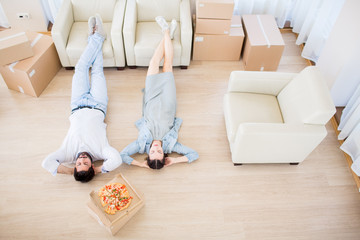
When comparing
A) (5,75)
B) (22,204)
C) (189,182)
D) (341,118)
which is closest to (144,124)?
(189,182)

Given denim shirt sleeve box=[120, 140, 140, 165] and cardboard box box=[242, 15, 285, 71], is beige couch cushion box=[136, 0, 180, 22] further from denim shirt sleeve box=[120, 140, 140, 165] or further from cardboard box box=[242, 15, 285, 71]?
denim shirt sleeve box=[120, 140, 140, 165]

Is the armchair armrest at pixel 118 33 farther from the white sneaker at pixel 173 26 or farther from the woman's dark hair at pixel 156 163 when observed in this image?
the woman's dark hair at pixel 156 163

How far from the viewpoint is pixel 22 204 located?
2.30m

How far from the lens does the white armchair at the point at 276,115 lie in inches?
84.4

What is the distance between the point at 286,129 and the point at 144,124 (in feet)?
4.18

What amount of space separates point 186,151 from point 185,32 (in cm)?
128

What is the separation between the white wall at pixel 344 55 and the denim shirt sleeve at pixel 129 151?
1.99 metres

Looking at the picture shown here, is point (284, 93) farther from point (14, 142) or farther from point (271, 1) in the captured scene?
point (14, 142)

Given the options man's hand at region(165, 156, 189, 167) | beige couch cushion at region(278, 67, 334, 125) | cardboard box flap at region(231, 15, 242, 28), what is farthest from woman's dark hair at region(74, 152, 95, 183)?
cardboard box flap at region(231, 15, 242, 28)

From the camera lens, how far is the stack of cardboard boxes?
294 cm

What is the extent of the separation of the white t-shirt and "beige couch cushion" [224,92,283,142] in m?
1.01

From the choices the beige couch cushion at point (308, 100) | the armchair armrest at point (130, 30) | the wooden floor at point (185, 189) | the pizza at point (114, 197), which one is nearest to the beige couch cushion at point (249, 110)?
the beige couch cushion at point (308, 100)

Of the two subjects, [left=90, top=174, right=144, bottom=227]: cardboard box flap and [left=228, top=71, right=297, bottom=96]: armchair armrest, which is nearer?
[left=90, top=174, right=144, bottom=227]: cardboard box flap

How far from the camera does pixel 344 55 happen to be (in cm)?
263
